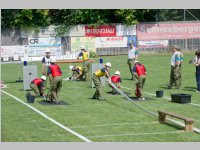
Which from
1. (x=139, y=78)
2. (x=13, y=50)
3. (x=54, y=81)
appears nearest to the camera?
(x=54, y=81)

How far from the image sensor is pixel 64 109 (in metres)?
19.0

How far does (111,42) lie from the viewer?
49375mm

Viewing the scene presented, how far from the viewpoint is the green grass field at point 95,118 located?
14.3 m

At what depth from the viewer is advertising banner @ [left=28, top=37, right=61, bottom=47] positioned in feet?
154

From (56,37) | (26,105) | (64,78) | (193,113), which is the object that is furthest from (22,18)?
(193,113)

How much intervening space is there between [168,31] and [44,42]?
12.7 meters

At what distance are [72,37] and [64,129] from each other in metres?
33.6

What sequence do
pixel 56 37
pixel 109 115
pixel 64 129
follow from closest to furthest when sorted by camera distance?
pixel 64 129 < pixel 109 115 < pixel 56 37

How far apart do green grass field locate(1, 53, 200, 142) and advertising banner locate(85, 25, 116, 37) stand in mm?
23904

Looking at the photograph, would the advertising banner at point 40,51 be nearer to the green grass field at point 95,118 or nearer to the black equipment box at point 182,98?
the green grass field at point 95,118

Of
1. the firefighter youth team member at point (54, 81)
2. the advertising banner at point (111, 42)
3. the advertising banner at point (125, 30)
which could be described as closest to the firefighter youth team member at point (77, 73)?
the firefighter youth team member at point (54, 81)

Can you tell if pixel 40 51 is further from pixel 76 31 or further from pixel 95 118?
pixel 95 118

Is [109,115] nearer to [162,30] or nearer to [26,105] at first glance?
[26,105]

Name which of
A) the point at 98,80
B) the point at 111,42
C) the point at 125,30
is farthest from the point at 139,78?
the point at 125,30
